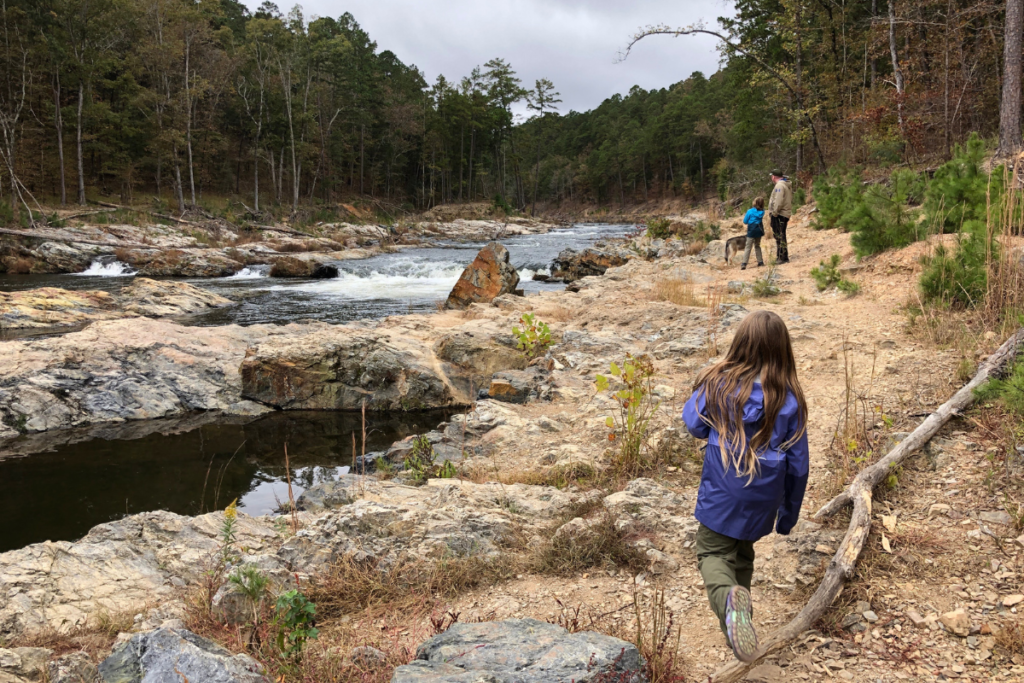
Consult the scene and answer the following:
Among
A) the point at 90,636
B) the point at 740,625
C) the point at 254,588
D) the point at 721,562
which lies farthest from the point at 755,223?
the point at 90,636

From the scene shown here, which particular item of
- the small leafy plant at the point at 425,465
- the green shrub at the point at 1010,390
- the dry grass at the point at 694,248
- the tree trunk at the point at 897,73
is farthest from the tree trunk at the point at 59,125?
the green shrub at the point at 1010,390

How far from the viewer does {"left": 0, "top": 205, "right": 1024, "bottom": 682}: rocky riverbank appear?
254 centimetres

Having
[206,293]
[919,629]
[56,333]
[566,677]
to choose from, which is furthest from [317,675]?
[206,293]

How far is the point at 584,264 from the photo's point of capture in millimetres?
19828

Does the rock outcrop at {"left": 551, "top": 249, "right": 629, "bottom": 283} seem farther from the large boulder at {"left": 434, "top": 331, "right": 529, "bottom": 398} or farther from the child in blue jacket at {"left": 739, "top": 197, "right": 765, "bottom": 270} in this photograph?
the large boulder at {"left": 434, "top": 331, "right": 529, "bottom": 398}

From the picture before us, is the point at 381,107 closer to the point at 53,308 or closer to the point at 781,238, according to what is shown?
the point at 53,308

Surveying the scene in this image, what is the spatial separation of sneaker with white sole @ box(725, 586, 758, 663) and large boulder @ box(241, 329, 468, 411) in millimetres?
5521

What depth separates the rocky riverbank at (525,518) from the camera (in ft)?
8.34

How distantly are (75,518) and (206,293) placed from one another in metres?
10.7

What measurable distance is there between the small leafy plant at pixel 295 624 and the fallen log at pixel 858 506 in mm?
1567

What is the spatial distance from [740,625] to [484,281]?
11.6m

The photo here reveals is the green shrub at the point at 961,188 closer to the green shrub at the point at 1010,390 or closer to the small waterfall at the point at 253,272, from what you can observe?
the green shrub at the point at 1010,390

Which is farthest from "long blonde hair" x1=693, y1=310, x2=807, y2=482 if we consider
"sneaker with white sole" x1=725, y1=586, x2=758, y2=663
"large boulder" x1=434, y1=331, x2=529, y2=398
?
"large boulder" x1=434, y1=331, x2=529, y2=398

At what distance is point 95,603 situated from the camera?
321 centimetres
